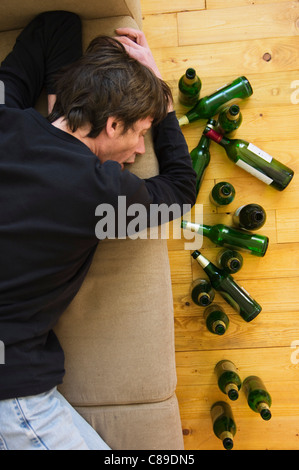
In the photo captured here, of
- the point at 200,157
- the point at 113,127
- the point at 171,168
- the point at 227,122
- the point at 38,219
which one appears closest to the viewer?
the point at 38,219

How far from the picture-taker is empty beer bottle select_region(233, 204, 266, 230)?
3.68 feet

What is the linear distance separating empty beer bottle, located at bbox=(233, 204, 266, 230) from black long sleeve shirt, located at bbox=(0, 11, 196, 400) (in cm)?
35

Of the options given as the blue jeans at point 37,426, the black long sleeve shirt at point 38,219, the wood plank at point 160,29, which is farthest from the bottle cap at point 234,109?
the blue jeans at point 37,426

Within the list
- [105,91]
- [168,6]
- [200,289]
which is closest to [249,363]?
[200,289]

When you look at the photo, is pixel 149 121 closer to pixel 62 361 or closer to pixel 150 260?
pixel 150 260

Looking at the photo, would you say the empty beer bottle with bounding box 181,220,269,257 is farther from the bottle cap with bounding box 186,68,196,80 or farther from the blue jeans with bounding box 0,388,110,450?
the blue jeans with bounding box 0,388,110,450

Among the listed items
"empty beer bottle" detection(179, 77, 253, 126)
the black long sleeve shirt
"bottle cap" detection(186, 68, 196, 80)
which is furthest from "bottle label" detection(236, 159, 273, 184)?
the black long sleeve shirt

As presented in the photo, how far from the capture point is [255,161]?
127 centimetres

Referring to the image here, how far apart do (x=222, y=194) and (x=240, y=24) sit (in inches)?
27.7

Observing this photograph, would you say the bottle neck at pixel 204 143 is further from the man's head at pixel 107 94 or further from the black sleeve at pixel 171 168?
the man's head at pixel 107 94

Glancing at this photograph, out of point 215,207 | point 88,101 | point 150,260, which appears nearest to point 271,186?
point 215,207

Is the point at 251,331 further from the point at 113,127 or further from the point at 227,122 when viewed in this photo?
the point at 113,127

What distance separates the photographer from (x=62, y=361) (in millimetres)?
1062

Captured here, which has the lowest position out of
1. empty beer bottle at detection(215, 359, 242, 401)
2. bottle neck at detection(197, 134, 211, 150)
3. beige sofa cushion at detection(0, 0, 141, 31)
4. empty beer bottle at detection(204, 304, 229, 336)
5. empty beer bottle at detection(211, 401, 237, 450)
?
empty beer bottle at detection(211, 401, 237, 450)
